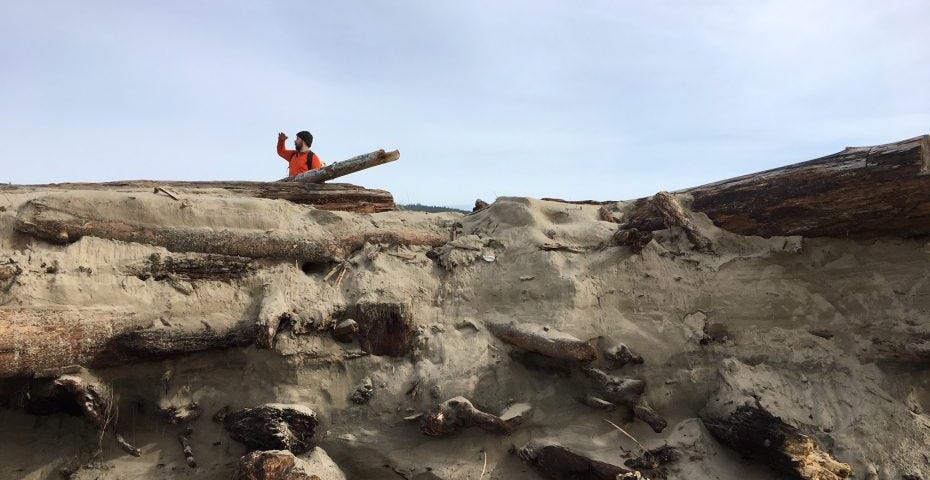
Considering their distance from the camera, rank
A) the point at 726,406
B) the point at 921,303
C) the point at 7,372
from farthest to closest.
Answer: the point at 921,303, the point at 726,406, the point at 7,372

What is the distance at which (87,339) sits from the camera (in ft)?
15.0

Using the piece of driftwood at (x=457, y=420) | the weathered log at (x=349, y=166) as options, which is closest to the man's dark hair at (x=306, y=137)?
the weathered log at (x=349, y=166)

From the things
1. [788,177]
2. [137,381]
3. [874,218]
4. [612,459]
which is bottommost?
[612,459]

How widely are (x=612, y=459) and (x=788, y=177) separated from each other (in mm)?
3106

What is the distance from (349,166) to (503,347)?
9.46 feet

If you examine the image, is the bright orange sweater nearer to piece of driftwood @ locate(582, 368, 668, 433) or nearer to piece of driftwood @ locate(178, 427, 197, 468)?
piece of driftwood @ locate(178, 427, 197, 468)

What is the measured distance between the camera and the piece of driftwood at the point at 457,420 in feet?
15.0

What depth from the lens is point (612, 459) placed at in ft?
14.4

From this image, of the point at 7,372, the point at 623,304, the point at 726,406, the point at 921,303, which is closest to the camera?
the point at 7,372

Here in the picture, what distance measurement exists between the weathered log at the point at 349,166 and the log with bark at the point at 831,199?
2.69 meters

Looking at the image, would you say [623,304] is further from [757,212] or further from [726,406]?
[757,212]


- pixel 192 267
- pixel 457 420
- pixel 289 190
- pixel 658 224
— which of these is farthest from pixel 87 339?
pixel 658 224

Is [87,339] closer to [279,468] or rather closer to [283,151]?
[279,468]

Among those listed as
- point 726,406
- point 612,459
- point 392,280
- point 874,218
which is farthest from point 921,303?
point 392,280
